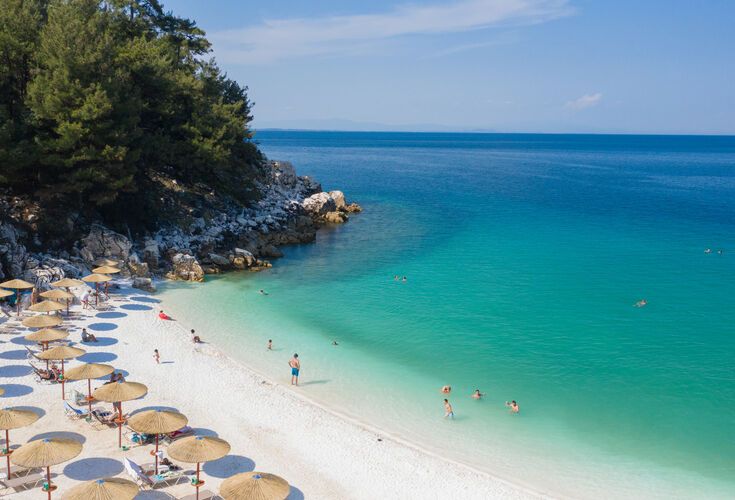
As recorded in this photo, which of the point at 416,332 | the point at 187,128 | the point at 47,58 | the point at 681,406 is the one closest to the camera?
the point at 681,406

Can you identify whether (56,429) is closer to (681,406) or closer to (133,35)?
(681,406)

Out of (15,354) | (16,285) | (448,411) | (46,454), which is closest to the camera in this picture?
(46,454)

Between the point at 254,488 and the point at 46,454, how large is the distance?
4918 millimetres

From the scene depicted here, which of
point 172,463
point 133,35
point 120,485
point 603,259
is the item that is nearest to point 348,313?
point 172,463

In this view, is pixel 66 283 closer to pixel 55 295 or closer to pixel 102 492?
pixel 55 295

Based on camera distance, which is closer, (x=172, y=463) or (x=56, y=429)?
(x=172, y=463)

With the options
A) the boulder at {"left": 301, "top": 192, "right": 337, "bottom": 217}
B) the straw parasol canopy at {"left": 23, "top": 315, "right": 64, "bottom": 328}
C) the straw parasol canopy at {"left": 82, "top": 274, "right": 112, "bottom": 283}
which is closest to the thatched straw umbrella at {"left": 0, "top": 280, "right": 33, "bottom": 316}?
the straw parasol canopy at {"left": 82, "top": 274, "right": 112, "bottom": 283}

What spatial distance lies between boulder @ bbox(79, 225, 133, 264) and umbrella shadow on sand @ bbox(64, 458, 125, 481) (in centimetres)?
1885

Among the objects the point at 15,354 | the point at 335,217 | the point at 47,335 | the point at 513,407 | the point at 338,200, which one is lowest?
the point at 513,407

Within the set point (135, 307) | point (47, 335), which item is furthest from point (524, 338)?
point (47, 335)

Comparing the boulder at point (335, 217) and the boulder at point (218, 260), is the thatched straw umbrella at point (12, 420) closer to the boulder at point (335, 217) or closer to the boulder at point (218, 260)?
the boulder at point (218, 260)

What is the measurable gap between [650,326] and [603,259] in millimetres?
14863

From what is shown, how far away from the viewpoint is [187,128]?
3988 cm

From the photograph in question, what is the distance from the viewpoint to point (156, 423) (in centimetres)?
1457
